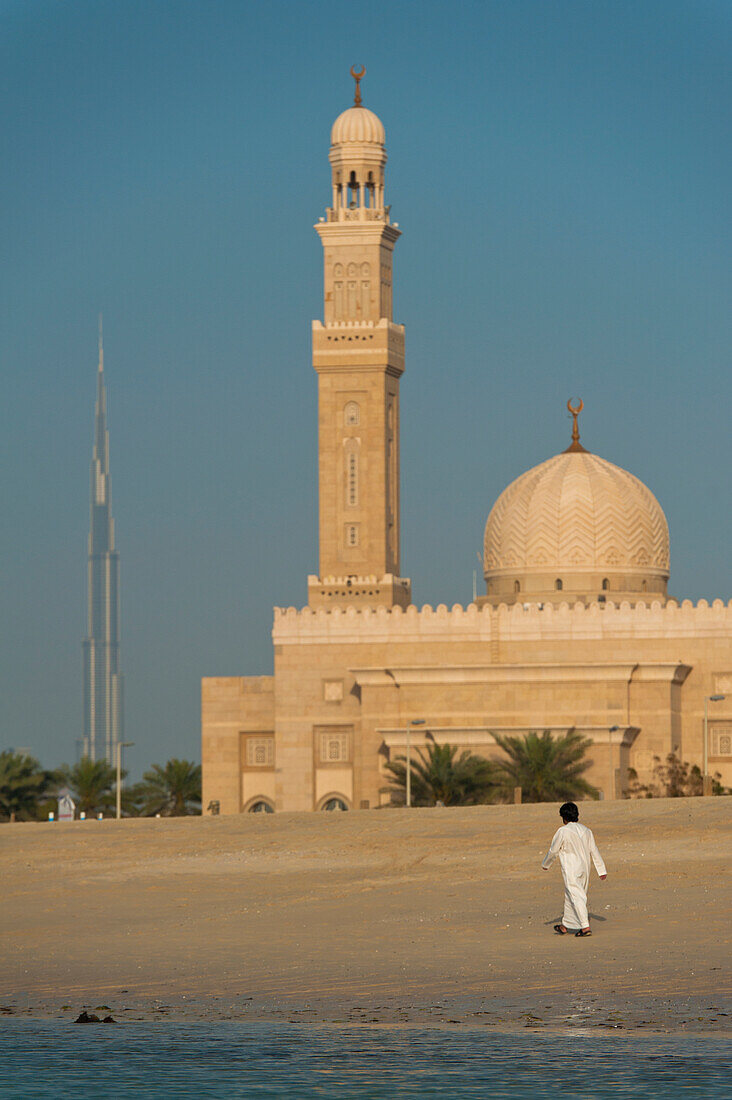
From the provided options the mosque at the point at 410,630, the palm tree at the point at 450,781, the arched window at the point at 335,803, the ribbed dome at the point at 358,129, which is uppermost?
the ribbed dome at the point at 358,129

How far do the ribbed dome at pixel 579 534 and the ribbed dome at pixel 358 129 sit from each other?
1250cm

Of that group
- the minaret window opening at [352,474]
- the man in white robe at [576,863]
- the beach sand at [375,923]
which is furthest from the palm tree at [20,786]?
the man in white robe at [576,863]

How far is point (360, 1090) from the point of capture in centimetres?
1262

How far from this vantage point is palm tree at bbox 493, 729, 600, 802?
52.0 meters

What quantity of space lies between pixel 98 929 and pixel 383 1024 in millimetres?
6104

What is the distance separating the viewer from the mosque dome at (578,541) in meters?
65.5

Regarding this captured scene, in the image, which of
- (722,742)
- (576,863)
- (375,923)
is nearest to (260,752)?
(722,742)

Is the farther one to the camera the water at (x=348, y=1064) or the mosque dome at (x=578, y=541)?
the mosque dome at (x=578, y=541)

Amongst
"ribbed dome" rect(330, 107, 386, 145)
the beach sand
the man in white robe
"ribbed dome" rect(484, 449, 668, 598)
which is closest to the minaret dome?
"ribbed dome" rect(330, 107, 386, 145)

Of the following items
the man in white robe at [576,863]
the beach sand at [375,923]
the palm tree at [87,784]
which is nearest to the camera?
the beach sand at [375,923]

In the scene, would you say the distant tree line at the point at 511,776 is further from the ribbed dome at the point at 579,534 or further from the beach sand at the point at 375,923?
the beach sand at the point at 375,923

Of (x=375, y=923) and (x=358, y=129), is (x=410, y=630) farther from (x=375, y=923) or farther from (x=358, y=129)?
(x=375, y=923)

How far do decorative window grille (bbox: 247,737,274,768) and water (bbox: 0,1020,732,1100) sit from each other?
4929 centimetres

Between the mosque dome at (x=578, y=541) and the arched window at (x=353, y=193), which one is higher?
the arched window at (x=353, y=193)
